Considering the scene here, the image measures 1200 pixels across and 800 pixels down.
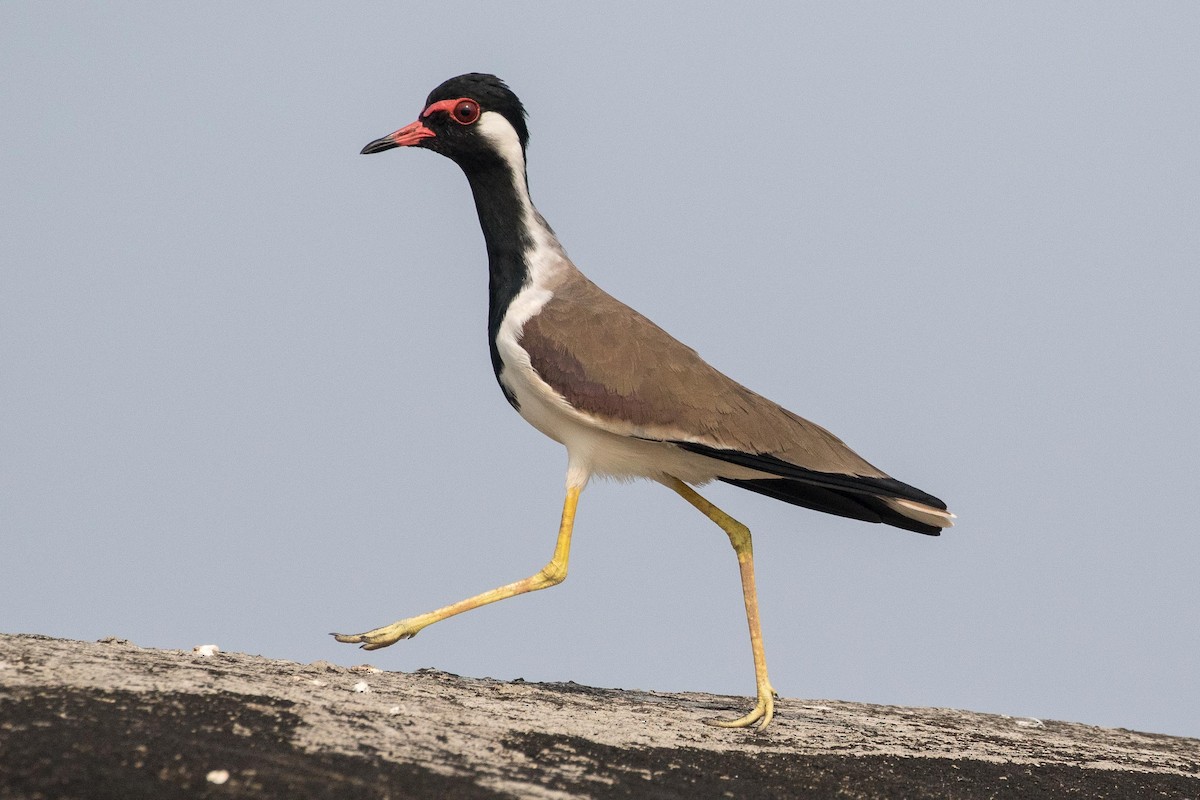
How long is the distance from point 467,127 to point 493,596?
186cm

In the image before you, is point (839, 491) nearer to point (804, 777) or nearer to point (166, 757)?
point (804, 777)

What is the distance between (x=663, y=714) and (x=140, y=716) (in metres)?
2.10

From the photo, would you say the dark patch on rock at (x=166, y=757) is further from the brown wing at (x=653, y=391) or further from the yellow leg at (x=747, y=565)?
the yellow leg at (x=747, y=565)

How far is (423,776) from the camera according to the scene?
3.39 meters

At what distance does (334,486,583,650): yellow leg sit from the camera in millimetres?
4680

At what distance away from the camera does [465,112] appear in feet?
17.1

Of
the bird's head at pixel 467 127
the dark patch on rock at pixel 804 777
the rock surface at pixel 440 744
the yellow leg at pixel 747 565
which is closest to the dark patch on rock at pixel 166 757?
the rock surface at pixel 440 744

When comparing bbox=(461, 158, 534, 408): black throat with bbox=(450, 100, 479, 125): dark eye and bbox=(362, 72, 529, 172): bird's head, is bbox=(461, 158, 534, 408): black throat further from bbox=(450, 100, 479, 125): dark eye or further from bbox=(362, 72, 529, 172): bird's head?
bbox=(450, 100, 479, 125): dark eye

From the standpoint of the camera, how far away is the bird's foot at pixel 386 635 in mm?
4676

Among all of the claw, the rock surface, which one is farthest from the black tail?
the claw

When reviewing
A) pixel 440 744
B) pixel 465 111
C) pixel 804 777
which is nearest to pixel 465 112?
pixel 465 111

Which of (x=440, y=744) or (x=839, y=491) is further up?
(x=839, y=491)

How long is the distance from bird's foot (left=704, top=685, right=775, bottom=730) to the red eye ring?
8.24 ft

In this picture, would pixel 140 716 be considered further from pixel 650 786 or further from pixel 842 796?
pixel 842 796
